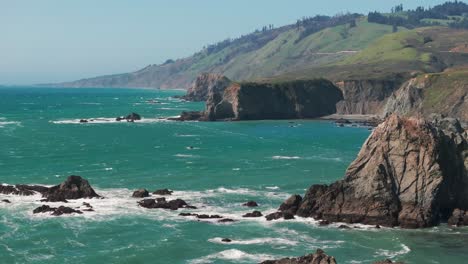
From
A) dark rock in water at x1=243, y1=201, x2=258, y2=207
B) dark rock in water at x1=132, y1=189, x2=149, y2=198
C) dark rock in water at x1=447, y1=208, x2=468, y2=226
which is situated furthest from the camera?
dark rock in water at x1=132, y1=189, x2=149, y2=198

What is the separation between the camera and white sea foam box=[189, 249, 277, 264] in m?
63.1

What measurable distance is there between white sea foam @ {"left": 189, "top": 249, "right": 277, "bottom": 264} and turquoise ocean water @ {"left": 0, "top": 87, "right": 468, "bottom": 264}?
3.5 inches

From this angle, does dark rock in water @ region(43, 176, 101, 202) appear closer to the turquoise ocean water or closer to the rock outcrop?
the rock outcrop

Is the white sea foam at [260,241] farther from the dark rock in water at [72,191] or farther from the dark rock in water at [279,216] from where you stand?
the dark rock in water at [72,191]

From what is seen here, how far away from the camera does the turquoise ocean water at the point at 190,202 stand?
66.4 m

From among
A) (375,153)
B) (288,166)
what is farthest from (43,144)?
(375,153)

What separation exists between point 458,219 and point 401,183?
22.5 feet

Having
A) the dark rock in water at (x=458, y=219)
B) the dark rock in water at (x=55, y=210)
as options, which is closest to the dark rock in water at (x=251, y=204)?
the dark rock in water at (x=55, y=210)

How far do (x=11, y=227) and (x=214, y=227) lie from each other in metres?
20.8

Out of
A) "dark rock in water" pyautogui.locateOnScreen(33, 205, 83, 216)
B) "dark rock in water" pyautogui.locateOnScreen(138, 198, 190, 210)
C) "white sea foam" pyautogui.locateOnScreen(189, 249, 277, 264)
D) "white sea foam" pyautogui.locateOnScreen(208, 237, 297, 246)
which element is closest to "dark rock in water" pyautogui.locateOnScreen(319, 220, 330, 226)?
"white sea foam" pyautogui.locateOnScreen(208, 237, 297, 246)

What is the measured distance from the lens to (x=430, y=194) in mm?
75938

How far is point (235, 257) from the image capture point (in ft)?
211

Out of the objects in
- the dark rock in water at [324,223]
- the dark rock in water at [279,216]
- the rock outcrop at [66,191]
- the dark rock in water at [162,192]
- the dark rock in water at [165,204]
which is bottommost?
the dark rock in water at [324,223]

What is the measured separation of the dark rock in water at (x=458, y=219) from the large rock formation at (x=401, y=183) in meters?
1.52
